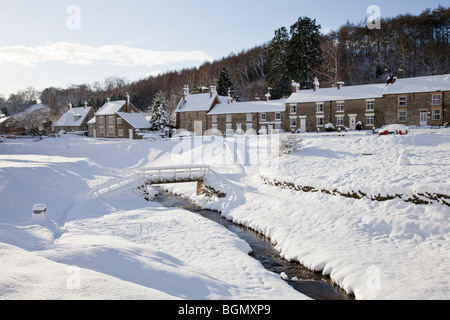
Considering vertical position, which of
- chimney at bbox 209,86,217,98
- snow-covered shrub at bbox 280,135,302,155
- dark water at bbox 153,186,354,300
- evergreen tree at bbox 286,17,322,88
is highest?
evergreen tree at bbox 286,17,322,88

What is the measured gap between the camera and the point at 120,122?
59.8 meters

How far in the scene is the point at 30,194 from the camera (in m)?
20.3

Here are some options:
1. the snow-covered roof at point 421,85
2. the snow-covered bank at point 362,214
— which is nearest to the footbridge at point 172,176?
the snow-covered bank at point 362,214

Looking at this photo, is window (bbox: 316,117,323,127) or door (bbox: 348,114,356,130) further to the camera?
window (bbox: 316,117,323,127)

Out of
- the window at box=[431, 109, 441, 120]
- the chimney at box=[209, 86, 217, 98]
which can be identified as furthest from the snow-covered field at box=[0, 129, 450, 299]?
the chimney at box=[209, 86, 217, 98]

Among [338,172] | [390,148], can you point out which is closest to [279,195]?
[338,172]

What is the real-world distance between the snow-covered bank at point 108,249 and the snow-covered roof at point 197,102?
1157 inches

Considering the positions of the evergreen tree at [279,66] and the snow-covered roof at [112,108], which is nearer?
the snow-covered roof at [112,108]

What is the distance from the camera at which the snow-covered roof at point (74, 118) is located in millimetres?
72375

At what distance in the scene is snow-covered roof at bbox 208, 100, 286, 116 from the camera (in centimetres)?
4978

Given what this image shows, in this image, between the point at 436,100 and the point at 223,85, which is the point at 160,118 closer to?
the point at 223,85

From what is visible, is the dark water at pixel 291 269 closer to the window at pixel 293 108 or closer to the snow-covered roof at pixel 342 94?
the snow-covered roof at pixel 342 94

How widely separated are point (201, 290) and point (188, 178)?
17.8m

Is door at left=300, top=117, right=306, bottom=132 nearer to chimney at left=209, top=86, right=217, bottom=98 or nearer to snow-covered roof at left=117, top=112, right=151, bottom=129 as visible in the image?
chimney at left=209, top=86, right=217, bottom=98
